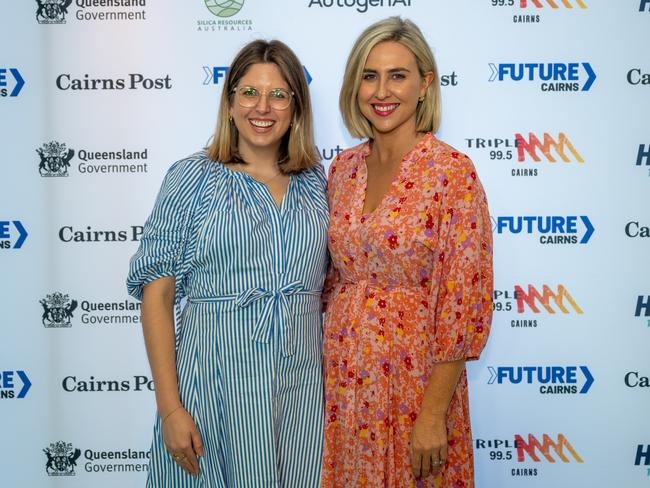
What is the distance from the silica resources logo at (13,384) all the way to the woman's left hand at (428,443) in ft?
6.38

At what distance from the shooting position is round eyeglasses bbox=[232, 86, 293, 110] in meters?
1.84

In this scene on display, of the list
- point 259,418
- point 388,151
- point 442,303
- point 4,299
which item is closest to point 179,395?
point 259,418

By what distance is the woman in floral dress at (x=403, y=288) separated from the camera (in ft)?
5.34

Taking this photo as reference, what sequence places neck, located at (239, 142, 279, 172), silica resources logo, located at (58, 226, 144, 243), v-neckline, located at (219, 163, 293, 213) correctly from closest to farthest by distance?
v-neckline, located at (219, 163, 293, 213) < neck, located at (239, 142, 279, 172) < silica resources logo, located at (58, 226, 144, 243)

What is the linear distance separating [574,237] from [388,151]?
49.0 inches

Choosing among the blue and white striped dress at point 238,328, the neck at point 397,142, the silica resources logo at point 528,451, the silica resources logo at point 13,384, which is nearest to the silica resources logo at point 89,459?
the silica resources logo at point 13,384

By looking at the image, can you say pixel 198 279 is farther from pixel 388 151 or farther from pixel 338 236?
pixel 388 151

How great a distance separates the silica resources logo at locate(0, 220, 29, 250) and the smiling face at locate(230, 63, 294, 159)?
4.62 ft

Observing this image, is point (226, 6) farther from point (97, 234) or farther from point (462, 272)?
point (462, 272)

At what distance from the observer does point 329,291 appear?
204 cm

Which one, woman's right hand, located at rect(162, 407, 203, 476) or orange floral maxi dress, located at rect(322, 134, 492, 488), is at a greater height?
orange floral maxi dress, located at rect(322, 134, 492, 488)

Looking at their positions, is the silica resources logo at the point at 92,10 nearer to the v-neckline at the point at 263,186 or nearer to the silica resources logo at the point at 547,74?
the v-neckline at the point at 263,186

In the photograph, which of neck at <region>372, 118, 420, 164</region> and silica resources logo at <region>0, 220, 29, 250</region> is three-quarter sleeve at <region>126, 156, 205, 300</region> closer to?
neck at <region>372, 118, 420, 164</region>

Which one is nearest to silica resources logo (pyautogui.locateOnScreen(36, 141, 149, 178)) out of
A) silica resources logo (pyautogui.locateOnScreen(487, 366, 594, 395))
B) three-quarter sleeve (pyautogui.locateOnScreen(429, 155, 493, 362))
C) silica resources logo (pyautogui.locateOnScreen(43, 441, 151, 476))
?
silica resources logo (pyautogui.locateOnScreen(43, 441, 151, 476))
